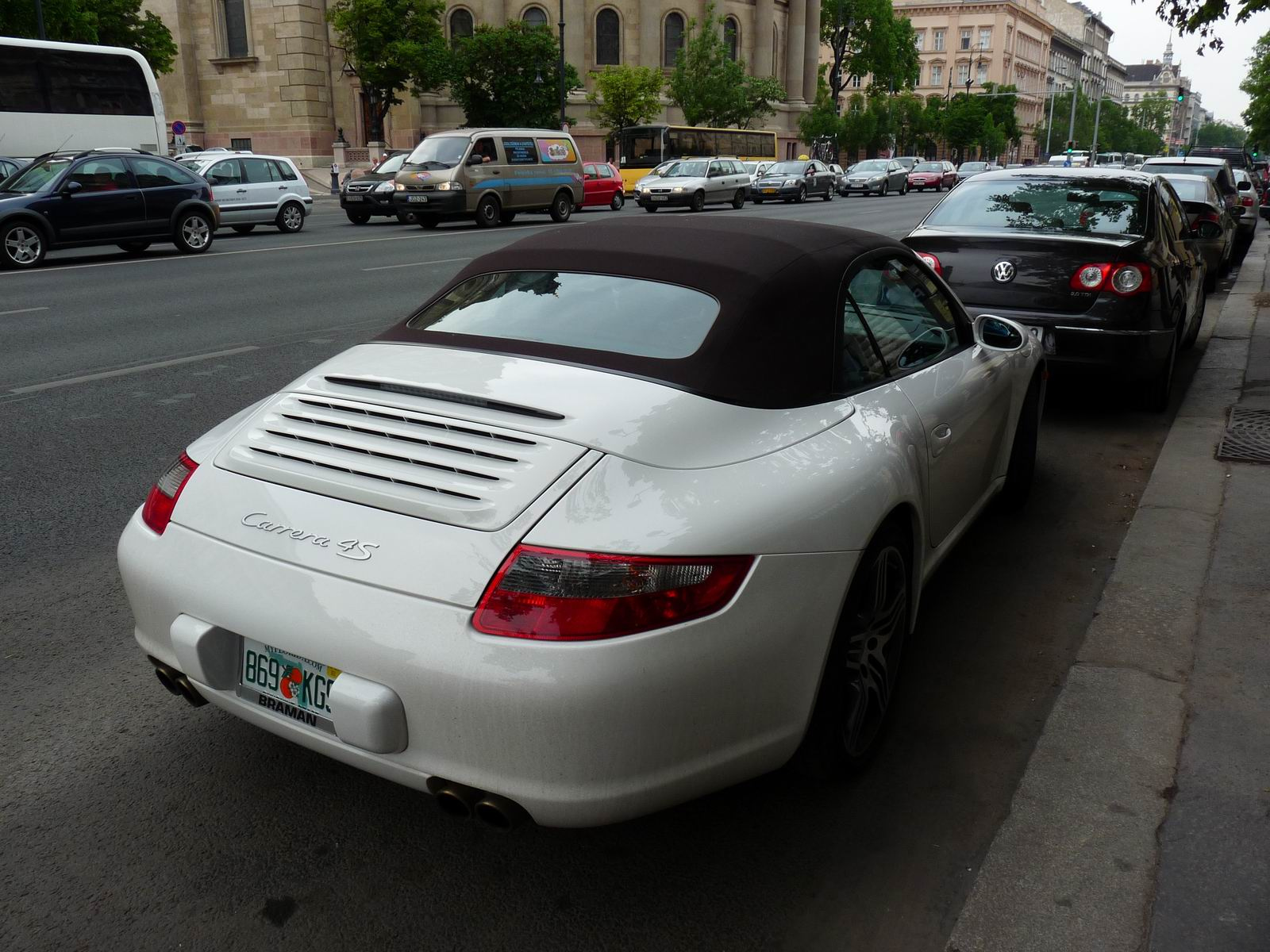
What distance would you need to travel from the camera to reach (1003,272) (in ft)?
22.7

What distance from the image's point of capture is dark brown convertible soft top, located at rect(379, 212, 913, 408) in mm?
2920

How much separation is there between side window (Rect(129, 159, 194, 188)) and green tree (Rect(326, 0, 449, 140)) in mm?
32608

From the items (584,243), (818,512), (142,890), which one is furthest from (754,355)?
(142,890)

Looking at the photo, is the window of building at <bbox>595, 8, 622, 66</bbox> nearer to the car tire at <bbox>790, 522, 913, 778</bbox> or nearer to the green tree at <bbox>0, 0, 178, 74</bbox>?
the green tree at <bbox>0, 0, 178, 74</bbox>

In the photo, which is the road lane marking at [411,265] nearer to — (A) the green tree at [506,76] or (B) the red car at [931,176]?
(A) the green tree at [506,76]

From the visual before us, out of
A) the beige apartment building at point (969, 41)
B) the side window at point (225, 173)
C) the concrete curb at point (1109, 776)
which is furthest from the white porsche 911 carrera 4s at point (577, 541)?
the beige apartment building at point (969, 41)

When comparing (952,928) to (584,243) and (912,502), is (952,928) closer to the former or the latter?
(912,502)

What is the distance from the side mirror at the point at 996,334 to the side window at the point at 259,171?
70.0ft

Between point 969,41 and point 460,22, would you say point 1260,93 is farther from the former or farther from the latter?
point 969,41

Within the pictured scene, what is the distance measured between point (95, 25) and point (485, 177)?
69.3 ft

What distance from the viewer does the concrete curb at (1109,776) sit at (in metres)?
2.54

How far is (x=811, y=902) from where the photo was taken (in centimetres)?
261

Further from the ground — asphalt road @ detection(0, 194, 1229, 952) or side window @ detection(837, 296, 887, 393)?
side window @ detection(837, 296, 887, 393)

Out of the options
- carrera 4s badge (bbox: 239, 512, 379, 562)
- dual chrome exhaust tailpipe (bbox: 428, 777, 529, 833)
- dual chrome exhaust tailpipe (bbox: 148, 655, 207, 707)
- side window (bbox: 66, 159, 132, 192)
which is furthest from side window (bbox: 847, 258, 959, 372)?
side window (bbox: 66, 159, 132, 192)
